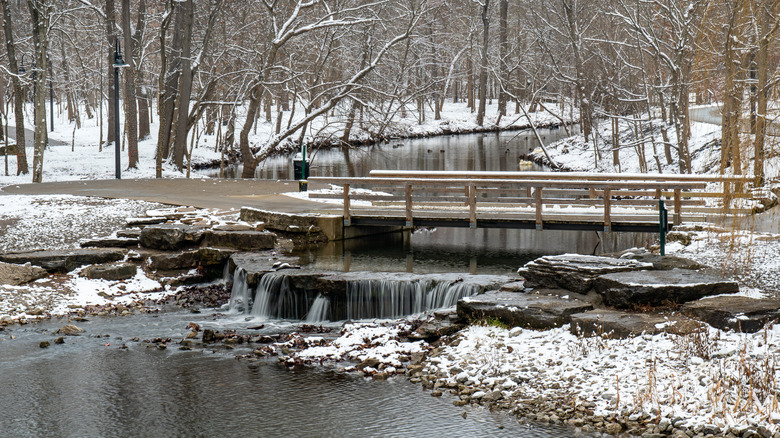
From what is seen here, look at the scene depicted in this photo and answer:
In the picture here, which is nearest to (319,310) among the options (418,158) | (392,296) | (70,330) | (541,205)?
(392,296)

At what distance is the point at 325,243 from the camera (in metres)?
17.4

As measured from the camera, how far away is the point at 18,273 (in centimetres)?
1426

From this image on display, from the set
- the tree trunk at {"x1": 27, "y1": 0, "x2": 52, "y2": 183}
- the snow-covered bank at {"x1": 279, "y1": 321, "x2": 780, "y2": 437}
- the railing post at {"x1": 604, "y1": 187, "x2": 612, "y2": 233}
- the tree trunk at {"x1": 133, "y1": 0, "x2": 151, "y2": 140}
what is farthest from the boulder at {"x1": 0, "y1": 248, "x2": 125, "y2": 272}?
the tree trunk at {"x1": 133, "y1": 0, "x2": 151, "y2": 140}

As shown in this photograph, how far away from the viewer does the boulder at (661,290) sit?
10500 mm

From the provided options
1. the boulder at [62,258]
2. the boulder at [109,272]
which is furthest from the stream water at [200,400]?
the boulder at [62,258]

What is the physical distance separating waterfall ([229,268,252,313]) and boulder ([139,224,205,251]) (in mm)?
2157

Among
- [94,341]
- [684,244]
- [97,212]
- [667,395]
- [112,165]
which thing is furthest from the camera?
[112,165]

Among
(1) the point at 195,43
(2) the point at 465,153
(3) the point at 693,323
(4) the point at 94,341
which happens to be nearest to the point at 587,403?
(3) the point at 693,323

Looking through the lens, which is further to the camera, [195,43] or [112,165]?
[195,43]

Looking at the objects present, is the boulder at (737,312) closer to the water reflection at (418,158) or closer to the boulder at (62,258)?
the boulder at (62,258)

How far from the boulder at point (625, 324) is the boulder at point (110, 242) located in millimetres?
9983

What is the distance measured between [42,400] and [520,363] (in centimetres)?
555

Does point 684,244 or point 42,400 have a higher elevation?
point 684,244

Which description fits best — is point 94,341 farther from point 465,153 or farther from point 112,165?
point 465,153
